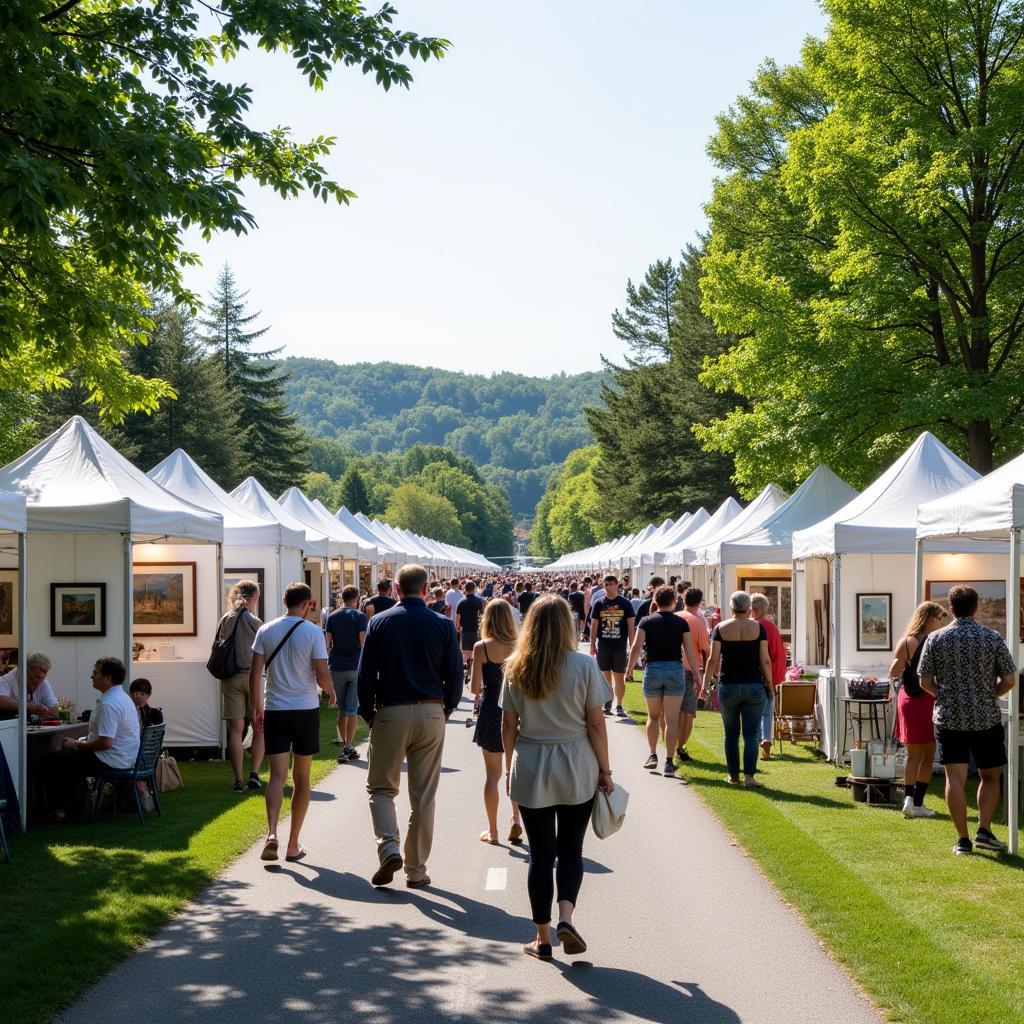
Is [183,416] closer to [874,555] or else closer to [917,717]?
[874,555]

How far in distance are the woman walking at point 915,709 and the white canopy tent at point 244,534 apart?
1108 centimetres

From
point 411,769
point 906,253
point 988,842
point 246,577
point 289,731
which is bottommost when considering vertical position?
point 988,842

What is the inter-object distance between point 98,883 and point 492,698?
311cm

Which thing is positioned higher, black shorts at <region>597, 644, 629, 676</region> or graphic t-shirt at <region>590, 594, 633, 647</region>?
graphic t-shirt at <region>590, 594, 633, 647</region>

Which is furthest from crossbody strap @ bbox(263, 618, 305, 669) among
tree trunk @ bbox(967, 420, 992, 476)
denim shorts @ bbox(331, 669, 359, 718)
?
tree trunk @ bbox(967, 420, 992, 476)

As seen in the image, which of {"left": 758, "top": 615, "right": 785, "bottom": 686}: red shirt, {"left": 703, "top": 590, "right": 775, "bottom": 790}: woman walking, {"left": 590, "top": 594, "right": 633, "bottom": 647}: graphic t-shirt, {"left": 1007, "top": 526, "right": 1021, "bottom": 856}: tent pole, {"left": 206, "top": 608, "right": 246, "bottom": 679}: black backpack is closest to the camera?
{"left": 1007, "top": 526, "right": 1021, "bottom": 856}: tent pole

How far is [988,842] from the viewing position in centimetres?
959

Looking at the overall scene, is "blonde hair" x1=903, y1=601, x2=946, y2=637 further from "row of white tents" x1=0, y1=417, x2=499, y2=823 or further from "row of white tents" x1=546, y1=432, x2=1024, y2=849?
"row of white tents" x1=0, y1=417, x2=499, y2=823

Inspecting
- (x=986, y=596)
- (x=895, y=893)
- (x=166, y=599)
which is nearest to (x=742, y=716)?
(x=895, y=893)

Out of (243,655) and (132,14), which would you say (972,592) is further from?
(132,14)

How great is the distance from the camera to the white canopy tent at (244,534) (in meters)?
19.8

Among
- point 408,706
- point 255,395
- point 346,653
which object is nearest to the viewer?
point 408,706

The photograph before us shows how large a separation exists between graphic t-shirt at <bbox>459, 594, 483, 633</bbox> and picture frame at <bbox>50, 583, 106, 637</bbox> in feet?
24.8

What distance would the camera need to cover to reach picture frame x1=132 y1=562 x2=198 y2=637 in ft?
58.2
